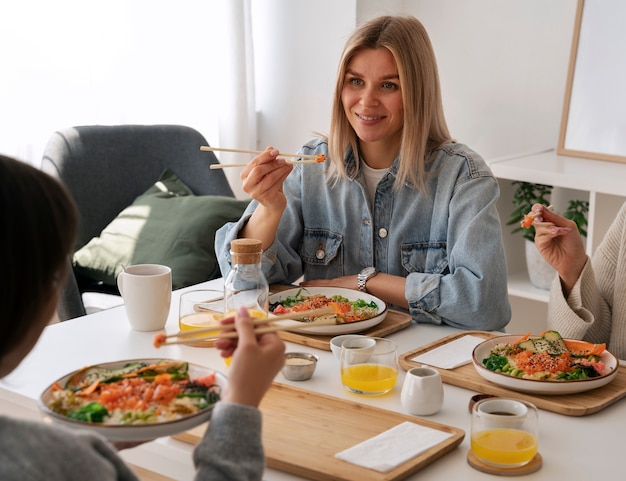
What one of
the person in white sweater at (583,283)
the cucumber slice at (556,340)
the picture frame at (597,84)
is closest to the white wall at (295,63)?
the picture frame at (597,84)

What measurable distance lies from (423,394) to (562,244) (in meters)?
0.63

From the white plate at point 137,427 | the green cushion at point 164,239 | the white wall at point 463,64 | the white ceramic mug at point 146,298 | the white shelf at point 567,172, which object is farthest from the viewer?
the white wall at point 463,64

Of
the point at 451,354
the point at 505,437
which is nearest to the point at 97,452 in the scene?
the point at 505,437

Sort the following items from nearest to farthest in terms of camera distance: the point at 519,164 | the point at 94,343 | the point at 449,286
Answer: the point at 94,343 < the point at 449,286 < the point at 519,164

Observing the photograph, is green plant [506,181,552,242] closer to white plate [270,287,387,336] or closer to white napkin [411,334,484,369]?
white plate [270,287,387,336]

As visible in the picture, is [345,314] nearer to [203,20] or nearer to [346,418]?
[346,418]

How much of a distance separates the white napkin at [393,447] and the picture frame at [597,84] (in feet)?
7.10

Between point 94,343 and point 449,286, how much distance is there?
0.78 meters

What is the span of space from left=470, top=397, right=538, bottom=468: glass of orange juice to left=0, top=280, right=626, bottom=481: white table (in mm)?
28

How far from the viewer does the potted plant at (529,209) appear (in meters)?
3.30

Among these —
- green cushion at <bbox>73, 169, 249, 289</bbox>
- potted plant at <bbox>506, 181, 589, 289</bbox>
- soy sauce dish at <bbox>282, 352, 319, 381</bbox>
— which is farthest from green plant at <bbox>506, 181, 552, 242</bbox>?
soy sauce dish at <bbox>282, 352, 319, 381</bbox>

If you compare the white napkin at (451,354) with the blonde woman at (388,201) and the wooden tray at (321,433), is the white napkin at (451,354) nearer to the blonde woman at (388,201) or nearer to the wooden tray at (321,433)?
the blonde woman at (388,201)

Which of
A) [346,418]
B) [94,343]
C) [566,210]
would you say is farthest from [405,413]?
[566,210]

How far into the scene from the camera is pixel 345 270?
2.25 meters
